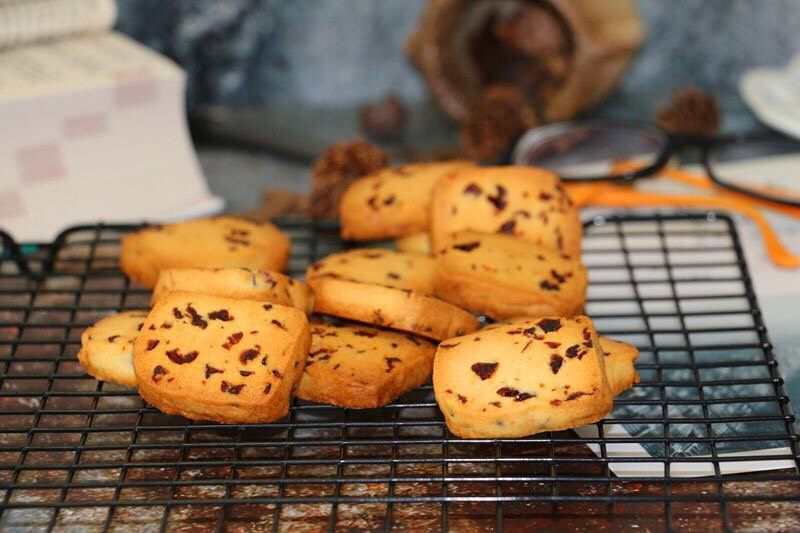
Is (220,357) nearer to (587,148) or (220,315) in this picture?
(220,315)

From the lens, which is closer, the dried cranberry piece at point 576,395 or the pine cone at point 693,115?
the dried cranberry piece at point 576,395

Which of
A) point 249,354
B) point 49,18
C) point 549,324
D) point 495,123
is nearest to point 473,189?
point 549,324

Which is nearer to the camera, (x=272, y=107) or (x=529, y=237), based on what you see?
(x=529, y=237)

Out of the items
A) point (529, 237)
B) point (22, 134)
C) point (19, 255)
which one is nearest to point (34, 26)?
point (22, 134)

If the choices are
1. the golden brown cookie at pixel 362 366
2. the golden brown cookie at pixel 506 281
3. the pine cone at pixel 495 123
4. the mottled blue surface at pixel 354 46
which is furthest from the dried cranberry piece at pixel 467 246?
the mottled blue surface at pixel 354 46

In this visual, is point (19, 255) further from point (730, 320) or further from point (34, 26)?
point (730, 320)

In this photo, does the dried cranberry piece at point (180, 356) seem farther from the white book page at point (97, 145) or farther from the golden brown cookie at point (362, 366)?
the white book page at point (97, 145)

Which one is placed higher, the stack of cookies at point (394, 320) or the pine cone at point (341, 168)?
the pine cone at point (341, 168)
